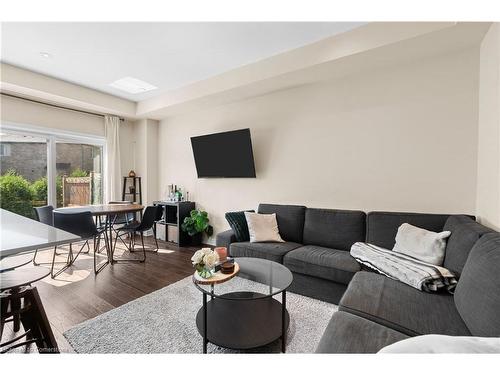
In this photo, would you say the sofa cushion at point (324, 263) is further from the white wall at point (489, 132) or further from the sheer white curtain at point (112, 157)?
the sheer white curtain at point (112, 157)

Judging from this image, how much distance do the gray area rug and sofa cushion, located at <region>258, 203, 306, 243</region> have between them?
79cm

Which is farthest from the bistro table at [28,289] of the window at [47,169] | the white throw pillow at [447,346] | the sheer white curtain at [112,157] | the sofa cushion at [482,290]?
the sheer white curtain at [112,157]

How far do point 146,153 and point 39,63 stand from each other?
212cm

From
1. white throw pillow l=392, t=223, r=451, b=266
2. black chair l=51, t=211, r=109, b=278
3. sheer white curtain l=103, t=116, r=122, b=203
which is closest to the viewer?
white throw pillow l=392, t=223, r=451, b=266

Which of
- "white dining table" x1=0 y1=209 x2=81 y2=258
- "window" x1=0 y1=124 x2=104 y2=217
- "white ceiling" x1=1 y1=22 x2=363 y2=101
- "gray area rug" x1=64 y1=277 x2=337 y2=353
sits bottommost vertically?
"gray area rug" x1=64 y1=277 x2=337 y2=353

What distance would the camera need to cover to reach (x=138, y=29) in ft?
7.61

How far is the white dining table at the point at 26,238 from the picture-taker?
104cm

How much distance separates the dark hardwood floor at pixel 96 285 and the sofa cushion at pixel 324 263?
140 cm

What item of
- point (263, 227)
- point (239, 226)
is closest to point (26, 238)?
point (239, 226)

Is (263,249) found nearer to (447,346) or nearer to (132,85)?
(447,346)

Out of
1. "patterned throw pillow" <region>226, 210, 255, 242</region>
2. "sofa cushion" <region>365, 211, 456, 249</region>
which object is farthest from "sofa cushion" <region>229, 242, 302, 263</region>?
"sofa cushion" <region>365, 211, 456, 249</region>

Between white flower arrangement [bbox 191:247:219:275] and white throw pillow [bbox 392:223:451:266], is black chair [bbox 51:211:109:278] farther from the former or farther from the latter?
white throw pillow [bbox 392:223:451:266]

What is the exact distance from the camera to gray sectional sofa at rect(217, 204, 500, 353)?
3.69ft

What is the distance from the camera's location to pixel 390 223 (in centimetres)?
238
